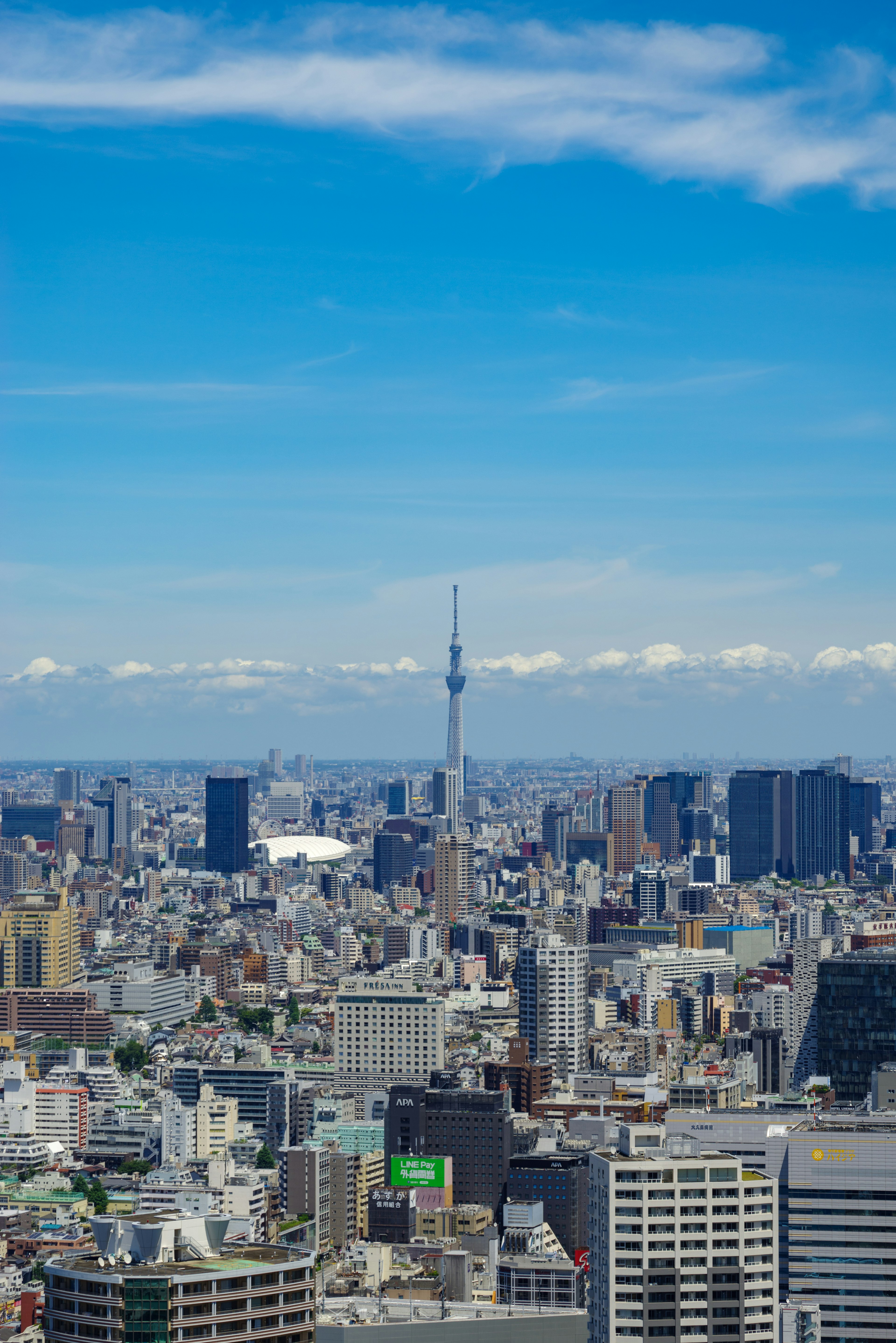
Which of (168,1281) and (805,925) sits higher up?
(168,1281)

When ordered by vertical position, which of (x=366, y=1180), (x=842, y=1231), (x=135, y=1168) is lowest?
(x=135, y=1168)

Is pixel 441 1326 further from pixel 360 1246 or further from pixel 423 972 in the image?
pixel 423 972

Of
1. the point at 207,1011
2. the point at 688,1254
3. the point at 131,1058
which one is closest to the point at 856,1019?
the point at 131,1058

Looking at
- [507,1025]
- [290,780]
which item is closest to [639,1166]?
[507,1025]

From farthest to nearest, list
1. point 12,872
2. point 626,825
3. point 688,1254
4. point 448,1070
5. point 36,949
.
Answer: point 626,825, point 12,872, point 36,949, point 448,1070, point 688,1254

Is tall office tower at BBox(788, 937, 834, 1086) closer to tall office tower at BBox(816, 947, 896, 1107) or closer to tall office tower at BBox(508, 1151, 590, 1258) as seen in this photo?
tall office tower at BBox(816, 947, 896, 1107)

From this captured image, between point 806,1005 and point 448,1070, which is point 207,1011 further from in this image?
point 806,1005

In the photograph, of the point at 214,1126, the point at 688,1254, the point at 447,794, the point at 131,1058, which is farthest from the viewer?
the point at 447,794
